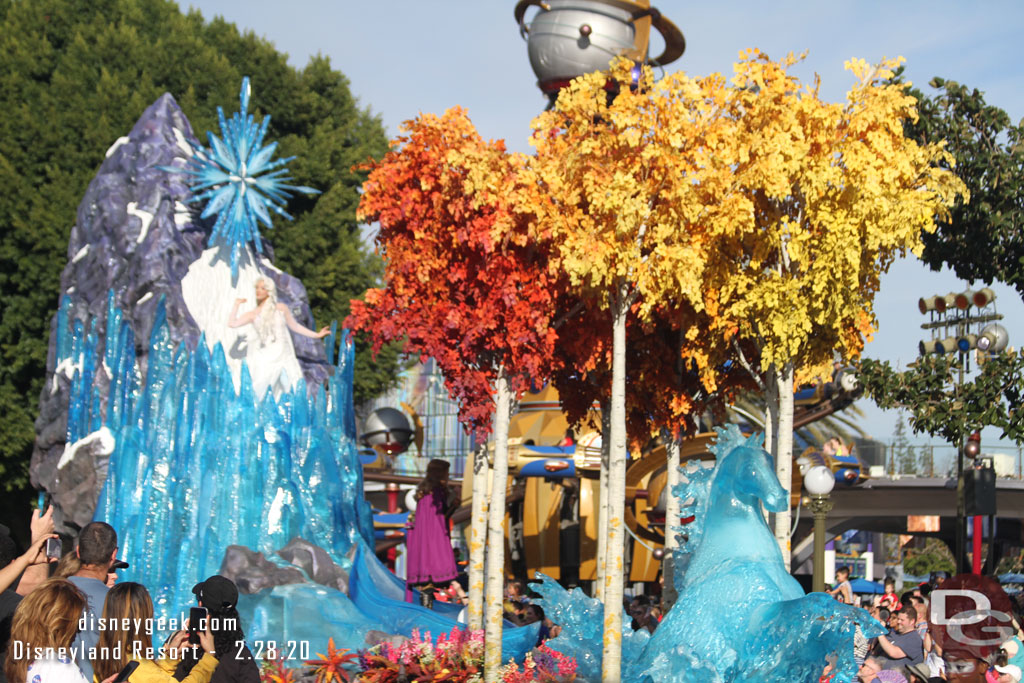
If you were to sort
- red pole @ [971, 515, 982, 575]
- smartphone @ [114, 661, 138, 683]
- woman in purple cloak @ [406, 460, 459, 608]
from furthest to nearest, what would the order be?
woman in purple cloak @ [406, 460, 459, 608] < red pole @ [971, 515, 982, 575] < smartphone @ [114, 661, 138, 683]

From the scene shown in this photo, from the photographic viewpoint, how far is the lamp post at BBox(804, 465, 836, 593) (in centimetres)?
1330

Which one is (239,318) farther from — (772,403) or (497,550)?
(772,403)

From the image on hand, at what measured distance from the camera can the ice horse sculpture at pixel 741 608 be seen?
7570 millimetres

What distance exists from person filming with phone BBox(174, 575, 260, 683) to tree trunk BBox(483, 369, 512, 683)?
6.60 meters

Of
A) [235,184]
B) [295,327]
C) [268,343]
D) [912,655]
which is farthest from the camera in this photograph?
[235,184]

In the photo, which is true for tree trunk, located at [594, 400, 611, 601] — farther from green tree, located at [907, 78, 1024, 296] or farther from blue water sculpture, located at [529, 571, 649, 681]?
green tree, located at [907, 78, 1024, 296]

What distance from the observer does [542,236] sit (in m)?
12.1

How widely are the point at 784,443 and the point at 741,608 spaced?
3902mm

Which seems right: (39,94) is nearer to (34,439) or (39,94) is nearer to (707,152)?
(34,439)

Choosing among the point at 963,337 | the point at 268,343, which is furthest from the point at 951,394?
the point at 268,343

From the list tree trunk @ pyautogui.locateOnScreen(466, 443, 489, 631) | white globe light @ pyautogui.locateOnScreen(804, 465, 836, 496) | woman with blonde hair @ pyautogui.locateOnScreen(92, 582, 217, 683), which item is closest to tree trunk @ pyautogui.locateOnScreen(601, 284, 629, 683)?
tree trunk @ pyautogui.locateOnScreen(466, 443, 489, 631)

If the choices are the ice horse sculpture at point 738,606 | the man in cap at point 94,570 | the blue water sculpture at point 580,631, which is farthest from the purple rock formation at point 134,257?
the man in cap at point 94,570

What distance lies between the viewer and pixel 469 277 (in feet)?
43.5

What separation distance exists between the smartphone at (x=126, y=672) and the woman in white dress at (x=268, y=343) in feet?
51.4
